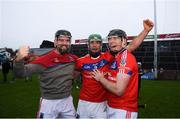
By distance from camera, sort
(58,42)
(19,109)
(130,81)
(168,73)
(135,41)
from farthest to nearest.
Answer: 1. (168,73)
2. (19,109)
3. (135,41)
4. (58,42)
5. (130,81)

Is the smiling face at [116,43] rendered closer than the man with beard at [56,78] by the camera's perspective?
Yes

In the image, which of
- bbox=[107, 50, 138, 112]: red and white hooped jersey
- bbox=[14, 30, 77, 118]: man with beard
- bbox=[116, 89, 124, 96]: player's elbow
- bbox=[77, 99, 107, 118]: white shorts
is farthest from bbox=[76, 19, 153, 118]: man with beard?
bbox=[116, 89, 124, 96]: player's elbow

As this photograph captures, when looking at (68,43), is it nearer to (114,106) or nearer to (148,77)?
(114,106)

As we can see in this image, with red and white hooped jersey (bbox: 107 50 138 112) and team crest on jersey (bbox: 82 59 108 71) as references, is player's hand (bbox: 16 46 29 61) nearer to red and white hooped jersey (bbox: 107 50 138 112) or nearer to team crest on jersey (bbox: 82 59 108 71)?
red and white hooped jersey (bbox: 107 50 138 112)

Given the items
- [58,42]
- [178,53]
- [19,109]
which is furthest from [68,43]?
[178,53]

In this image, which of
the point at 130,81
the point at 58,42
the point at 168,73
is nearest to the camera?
the point at 130,81

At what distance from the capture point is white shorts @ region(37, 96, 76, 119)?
5012 millimetres

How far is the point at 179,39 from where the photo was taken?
35.5 m

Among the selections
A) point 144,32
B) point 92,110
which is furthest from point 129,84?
point 144,32

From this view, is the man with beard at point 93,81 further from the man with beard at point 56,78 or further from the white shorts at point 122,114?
the white shorts at point 122,114

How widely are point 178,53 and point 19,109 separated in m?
25.9

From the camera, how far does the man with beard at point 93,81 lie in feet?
17.0

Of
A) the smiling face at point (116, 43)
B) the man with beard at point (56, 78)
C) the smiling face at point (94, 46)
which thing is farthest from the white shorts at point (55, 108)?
the smiling face at point (116, 43)

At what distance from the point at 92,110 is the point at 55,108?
0.62 metres
